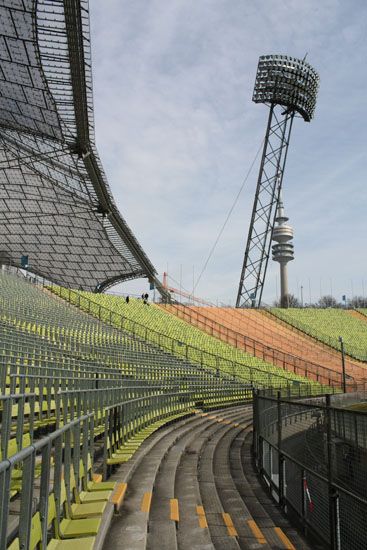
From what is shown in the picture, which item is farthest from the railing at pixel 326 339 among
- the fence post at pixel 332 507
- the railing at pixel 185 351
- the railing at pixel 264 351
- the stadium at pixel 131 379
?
the fence post at pixel 332 507

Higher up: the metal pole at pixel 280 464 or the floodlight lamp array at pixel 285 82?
the floodlight lamp array at pixel 285 82

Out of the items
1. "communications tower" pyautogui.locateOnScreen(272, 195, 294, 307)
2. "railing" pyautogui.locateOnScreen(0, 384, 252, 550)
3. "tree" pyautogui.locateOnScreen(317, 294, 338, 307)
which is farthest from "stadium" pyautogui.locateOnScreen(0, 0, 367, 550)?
"tree" pyautogui.locateOnScreen(317, 294, 338, 307)

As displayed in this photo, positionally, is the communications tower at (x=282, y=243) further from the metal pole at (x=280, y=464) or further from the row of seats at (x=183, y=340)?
the metal pole at (x=280, y=464)

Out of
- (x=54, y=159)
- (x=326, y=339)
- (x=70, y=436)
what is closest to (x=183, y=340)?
(x=54, y=159)

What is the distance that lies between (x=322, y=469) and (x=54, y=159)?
1306 inches

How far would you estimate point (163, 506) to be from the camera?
264 inches

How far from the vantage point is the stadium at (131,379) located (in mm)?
5090

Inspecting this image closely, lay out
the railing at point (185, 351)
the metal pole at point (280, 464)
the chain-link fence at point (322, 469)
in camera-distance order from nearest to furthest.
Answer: the chain-link fence at point (322, 469)
the metal pole at point (280, 464)
the railing at point (185, 351)

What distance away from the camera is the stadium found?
5.09 m

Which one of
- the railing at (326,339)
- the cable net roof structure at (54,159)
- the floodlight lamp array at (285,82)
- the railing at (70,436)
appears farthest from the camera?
the floodlight lamp array at (285,82)

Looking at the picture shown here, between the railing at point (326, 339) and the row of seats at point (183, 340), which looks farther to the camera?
the railing at point (326, 339)

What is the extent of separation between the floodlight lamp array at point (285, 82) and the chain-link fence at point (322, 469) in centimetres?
5777

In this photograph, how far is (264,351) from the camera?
3753 centimetres

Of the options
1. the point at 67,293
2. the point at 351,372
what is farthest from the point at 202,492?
the point at 351,372
